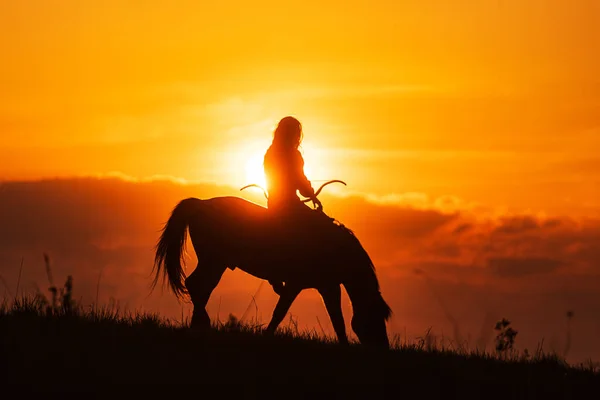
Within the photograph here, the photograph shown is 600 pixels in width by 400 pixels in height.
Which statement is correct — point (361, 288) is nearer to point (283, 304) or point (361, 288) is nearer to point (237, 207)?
point (283, 304)

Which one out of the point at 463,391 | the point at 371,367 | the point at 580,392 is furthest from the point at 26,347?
the point at 580,392

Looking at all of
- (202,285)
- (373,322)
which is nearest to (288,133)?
(202,285)

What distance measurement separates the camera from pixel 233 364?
7.36 m

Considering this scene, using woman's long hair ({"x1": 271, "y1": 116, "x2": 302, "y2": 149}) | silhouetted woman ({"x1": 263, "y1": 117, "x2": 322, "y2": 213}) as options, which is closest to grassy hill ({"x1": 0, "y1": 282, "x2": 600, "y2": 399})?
silhouetted woman ({"x1": 263, "y1": 117, "x2": 322, "y2": 213})

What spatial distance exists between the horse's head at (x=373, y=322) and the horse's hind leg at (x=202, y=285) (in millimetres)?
2004

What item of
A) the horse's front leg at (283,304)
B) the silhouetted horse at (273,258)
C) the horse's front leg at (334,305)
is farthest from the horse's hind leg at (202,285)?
the horse's front leg at (334,305)

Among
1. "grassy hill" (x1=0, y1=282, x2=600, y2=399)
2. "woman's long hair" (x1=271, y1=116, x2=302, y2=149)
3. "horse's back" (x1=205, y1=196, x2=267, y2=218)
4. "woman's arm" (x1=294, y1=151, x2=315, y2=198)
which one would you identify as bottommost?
"grassy hill" (x1=0, y1=282, x2=600, y2=399)

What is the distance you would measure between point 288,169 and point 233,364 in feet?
13.6

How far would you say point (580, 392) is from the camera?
26.9ft

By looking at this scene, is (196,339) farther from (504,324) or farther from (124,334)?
(504,324)

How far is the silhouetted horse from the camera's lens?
10.7 meters

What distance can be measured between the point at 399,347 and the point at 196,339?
2.58 m

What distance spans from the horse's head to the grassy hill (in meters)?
0.94

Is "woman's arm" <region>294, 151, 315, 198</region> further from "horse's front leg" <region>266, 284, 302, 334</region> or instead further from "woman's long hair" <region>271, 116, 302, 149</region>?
"horse's front leg" <region>266, 284, 302, 334</region>
